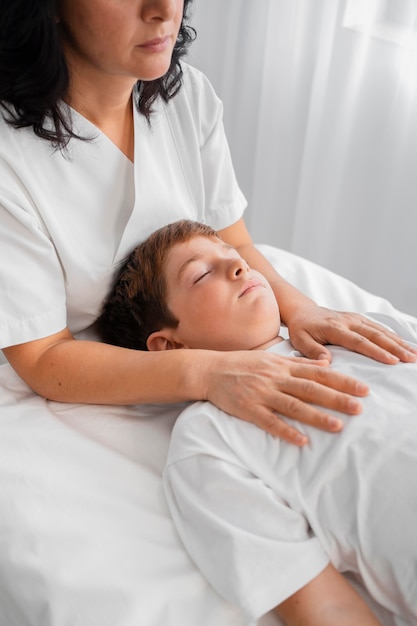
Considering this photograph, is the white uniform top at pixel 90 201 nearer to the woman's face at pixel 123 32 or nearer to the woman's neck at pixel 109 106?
the woman's neck at pixel 109 106

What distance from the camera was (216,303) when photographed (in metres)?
1.33

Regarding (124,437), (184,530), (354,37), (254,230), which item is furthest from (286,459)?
(254,230)

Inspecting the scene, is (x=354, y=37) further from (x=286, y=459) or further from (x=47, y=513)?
(x=47, y=513)

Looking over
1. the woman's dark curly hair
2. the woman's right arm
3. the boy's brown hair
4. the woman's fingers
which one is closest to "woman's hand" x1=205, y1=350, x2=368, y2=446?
the woman's right arm

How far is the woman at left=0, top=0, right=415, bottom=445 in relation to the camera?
118 cm

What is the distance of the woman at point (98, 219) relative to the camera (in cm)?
118

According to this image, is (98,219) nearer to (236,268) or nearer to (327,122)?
(236,268)

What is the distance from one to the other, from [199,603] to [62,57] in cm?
88

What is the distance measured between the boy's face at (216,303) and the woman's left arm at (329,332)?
6 cm

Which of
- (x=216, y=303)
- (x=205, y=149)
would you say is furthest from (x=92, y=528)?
(x=205, y=149)

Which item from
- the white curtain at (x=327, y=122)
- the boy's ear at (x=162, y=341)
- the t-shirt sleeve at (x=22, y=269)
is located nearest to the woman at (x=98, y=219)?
the t-shirt sleeve at (x=22, y=269)

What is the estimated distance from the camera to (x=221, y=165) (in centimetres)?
167

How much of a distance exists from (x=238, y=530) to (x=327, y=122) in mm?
1796

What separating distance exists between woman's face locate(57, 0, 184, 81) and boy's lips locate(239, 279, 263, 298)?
0.40 meters
